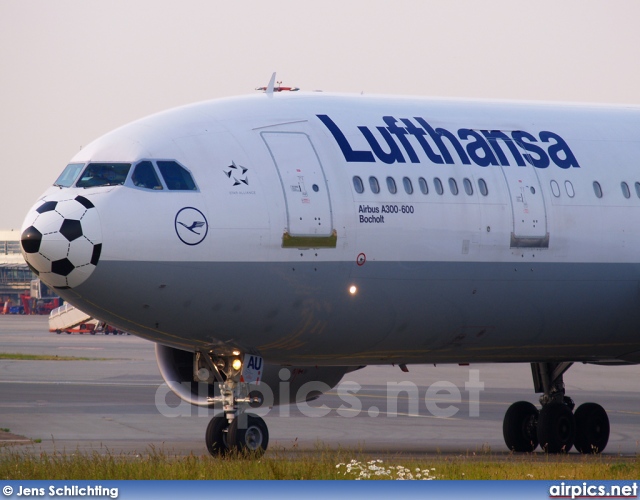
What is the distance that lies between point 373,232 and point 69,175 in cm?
438

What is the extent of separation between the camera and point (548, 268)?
2088 cm

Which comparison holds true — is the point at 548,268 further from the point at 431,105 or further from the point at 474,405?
the point at 474,405

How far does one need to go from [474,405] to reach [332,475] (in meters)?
19.9

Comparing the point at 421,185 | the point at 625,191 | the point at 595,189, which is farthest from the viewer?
the point at 625,191

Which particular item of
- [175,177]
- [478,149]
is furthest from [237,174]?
Result: [478,149]

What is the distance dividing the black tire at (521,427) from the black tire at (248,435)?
737cm

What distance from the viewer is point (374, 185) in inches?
770

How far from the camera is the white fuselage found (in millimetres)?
18031

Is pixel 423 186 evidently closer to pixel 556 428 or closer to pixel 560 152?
pixel 560 152

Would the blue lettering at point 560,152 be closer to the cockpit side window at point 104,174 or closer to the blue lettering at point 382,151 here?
the blue lettering at point 382,151

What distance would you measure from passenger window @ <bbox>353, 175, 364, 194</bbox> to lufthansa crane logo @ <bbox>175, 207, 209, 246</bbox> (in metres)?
2.49

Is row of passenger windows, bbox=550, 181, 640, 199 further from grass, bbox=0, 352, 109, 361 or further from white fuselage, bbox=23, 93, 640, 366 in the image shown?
grass, bbox=0, 352, 109, 361

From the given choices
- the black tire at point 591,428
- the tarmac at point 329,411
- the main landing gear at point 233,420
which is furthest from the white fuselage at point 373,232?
the tarmac at point 329,411

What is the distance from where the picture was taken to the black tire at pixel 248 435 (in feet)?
62.1
